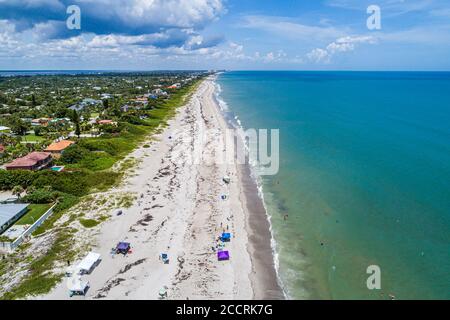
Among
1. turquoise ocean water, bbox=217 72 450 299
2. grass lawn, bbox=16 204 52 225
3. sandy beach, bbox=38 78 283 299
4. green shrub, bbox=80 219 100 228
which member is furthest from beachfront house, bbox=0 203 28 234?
turquoise ocean water, bbox=217 72 450 299

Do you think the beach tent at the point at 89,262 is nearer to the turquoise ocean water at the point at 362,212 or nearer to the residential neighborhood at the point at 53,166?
the residential neighborhood at the point at 53,166

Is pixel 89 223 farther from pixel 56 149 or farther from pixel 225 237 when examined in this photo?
pixel 56 149

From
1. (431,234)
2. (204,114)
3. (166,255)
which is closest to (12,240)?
(166,255)

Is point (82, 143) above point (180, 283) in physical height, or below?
above

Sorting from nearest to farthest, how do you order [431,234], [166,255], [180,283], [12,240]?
[180,283]
[166,255]
[12,240]
[431,234]

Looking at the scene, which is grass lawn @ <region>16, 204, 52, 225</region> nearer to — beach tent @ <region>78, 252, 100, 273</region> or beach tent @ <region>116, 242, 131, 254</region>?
beach tent @ <region>78, 252, 100, 273</region>

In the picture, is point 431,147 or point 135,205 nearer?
point 135,205
